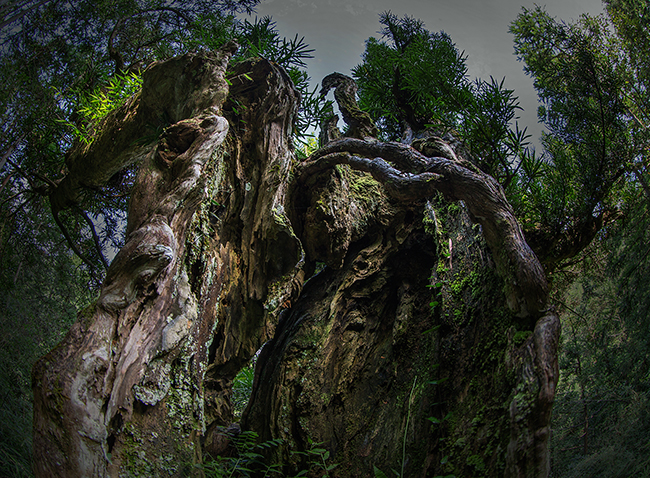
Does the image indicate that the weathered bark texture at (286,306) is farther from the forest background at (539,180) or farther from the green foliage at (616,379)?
the green foliage at (616,379)

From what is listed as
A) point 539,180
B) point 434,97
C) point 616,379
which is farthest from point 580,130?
point 616,379

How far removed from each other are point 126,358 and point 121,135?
8.71ft

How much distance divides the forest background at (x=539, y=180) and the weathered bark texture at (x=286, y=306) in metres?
0.55

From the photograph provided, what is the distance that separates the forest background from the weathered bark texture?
0.55 metres

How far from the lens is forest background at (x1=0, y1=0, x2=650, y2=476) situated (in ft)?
9.79

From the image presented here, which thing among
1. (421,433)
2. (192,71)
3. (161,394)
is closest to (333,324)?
(421,433)

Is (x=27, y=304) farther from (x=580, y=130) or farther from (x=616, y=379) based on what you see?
(x=580, y=130)

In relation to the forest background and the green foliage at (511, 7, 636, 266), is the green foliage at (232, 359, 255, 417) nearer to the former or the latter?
the forest background

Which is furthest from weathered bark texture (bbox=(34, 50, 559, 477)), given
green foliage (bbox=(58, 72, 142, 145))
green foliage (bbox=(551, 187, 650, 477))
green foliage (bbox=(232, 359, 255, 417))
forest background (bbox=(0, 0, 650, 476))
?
green foliage (bbox=(232, 359, 255, 417))

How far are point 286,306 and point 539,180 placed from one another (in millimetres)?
3994

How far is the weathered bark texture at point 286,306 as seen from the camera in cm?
148

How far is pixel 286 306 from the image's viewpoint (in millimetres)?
2871

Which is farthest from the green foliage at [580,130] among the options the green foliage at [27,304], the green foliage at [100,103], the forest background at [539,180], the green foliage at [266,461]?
the green foliage at [27,304]

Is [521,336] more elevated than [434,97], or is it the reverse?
[434,97]
